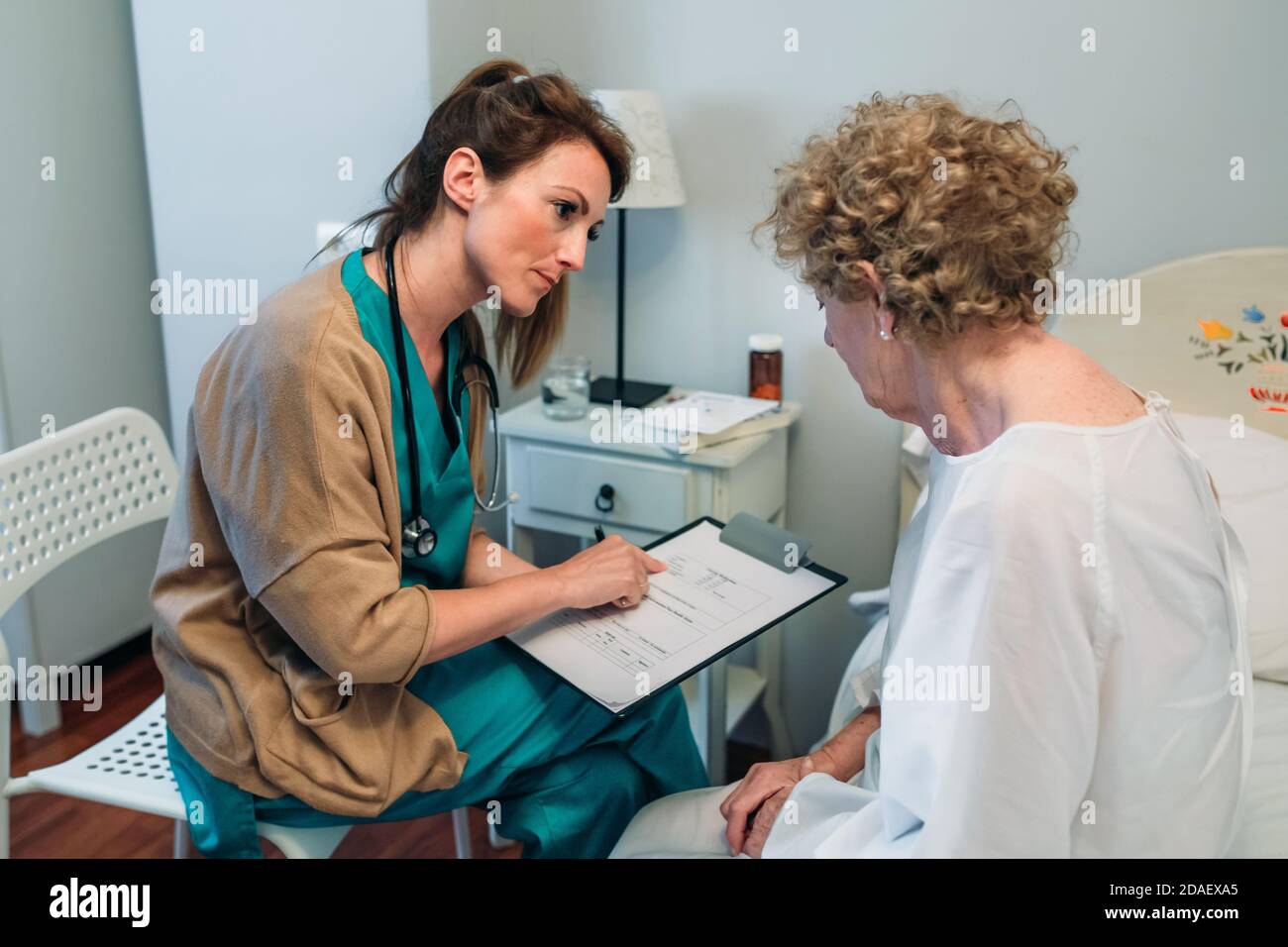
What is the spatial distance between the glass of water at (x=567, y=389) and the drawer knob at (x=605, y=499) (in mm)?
156

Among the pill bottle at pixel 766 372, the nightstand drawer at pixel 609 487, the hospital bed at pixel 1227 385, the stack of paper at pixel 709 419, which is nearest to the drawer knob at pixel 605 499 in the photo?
the nightstand drawer at pixel 609 487

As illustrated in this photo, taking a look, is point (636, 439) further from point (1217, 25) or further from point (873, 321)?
point (1217, 25)

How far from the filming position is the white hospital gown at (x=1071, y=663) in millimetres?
798

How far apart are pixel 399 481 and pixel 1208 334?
1.25 m

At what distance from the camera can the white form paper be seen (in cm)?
115

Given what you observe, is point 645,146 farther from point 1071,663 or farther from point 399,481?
point 1071,663

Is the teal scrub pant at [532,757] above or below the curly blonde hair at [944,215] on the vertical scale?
below

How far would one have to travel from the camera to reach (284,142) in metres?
1.93

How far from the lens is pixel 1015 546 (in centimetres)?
79

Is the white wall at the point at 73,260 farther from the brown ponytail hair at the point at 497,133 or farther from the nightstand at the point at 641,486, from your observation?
the brown ponytail hair at the point at 497,133

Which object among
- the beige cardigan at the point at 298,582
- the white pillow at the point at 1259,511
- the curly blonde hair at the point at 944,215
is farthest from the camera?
the white pillow at the point at 1259,511

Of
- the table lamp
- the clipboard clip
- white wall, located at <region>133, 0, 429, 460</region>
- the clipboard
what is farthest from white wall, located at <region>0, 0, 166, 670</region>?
the clipboard clip
